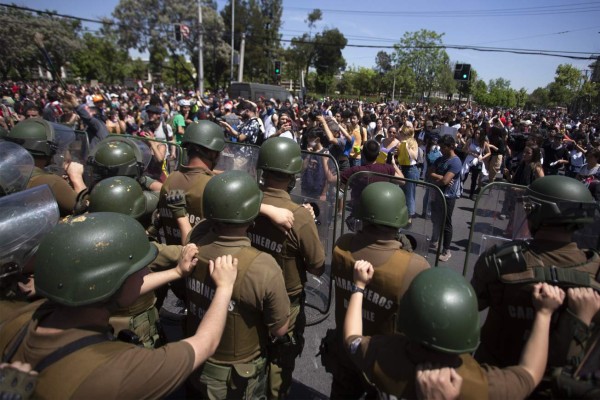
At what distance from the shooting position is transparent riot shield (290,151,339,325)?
404cm

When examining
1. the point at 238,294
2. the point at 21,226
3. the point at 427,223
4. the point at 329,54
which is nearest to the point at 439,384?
the point at 238,294

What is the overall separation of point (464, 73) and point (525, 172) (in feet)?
47.8

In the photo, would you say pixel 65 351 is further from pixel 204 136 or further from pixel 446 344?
pixel 204 136

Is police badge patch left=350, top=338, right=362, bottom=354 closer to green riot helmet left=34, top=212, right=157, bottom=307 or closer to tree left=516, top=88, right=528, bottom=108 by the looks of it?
green riot helmet left=34, top=212, right=157, bottom=307

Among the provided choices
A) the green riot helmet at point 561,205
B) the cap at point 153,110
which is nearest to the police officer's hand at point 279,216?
the green riot helmet at point 561,205

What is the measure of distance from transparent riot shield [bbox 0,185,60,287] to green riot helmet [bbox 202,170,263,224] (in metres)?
0.86

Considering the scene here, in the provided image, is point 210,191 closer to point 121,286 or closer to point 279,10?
point 121,286

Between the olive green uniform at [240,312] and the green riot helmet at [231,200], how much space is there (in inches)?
5.2

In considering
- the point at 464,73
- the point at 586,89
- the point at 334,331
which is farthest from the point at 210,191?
the point at 586,89

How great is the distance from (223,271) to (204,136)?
1.95 meters

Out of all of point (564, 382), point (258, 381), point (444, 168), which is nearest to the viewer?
point (564, 382)

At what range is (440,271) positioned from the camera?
143cm

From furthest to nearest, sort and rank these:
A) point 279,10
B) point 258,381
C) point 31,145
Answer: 1. point 279,10
2. point 31,145
3. point 258,381

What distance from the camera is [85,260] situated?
1333mm
